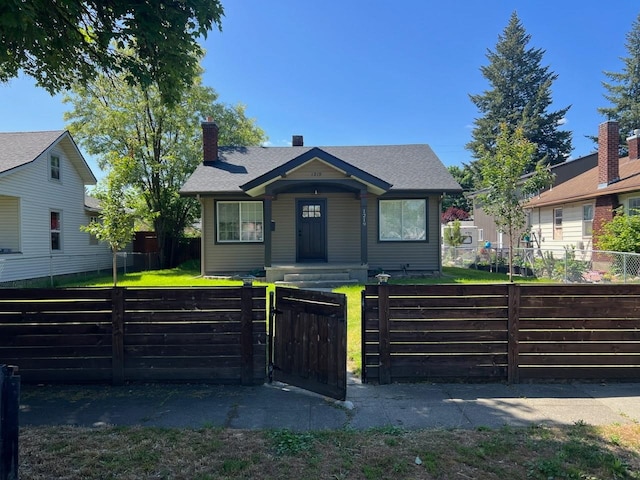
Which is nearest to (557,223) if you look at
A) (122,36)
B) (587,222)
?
(587,222)

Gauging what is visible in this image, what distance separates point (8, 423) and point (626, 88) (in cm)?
4695

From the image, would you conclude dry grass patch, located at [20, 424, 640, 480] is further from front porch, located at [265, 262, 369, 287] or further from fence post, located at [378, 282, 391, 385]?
front porch, located at [265, 262, 369, 287]

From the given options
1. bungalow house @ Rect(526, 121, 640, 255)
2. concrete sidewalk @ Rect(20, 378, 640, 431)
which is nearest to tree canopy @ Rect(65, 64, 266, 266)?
concrete sidewalk @ Rect(20, 378, 640, 431)

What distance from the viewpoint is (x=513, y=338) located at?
4387 millimetres

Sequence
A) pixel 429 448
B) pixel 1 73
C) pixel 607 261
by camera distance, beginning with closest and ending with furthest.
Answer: pixel 429 448 → pixel 1 73 → pixel 607 261

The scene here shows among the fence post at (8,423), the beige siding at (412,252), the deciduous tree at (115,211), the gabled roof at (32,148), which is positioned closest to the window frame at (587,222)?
the beige siding at (412,252)

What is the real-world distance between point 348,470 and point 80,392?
3.18m

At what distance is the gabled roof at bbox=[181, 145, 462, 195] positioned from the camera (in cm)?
1254

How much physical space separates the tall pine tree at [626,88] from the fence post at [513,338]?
3951 cm

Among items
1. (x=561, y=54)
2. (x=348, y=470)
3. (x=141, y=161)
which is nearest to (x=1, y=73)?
(x=348, y=470)

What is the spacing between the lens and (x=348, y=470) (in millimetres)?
2752

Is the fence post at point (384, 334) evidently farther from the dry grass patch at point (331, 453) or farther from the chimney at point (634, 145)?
the chimney at point (634, 145)

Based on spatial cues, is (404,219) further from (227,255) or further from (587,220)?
(587,220)

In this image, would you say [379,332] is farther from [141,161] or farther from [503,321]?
[141,161]
